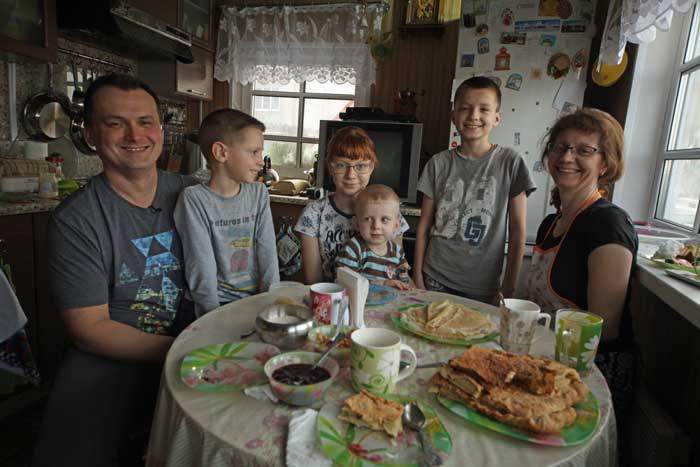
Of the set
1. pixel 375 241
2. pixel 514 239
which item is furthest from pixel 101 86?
pixel 514 239

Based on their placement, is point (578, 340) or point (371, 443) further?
point (578, 340)

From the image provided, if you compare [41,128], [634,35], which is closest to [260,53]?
[41,128]

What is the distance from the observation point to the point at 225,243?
1434mm

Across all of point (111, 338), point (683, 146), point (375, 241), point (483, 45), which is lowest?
point (111, 338)

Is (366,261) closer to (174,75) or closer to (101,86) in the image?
(101,86)

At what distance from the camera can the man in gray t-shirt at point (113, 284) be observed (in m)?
1.09

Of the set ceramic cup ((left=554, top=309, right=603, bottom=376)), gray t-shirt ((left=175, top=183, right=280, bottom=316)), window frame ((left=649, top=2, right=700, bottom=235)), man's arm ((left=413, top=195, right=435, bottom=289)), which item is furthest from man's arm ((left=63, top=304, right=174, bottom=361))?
window frame ((left=649, top=2, right=700, bottom=235))

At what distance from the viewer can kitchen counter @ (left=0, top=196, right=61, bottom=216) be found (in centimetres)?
192

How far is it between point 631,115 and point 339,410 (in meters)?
2.38

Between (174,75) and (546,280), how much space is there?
3099 mm

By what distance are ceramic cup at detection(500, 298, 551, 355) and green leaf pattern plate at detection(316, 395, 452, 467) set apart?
1.07 ft

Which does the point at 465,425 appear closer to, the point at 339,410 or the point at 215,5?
the point at 339,410

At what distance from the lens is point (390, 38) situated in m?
3.38

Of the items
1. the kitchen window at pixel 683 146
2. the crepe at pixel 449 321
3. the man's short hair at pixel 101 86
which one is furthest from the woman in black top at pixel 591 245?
the man's short hair at pixel 101 86
